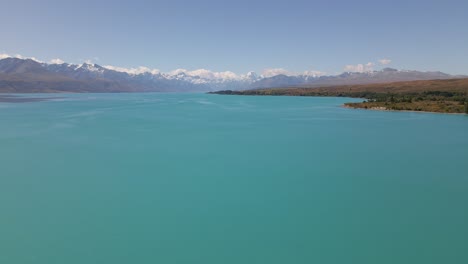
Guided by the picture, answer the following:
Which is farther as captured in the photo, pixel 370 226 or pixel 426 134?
pixel 426 134

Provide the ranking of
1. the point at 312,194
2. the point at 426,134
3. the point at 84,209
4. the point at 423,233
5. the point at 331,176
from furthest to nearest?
1. the point at 426,134
2. the point at 331,176
3. the point at 312,194
4. the point at 84,209
5. the point at 423,233

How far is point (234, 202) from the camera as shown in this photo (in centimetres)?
1323

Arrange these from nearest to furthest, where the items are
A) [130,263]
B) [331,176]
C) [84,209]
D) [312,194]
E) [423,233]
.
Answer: [130,263], [423,233], [84,209], [312,194], [331,176]

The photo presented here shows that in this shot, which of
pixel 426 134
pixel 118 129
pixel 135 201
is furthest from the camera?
pixel 118 129

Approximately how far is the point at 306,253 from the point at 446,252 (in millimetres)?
3786

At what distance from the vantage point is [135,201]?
13.3 metres

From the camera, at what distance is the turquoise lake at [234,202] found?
31.3 feet

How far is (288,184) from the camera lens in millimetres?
15484

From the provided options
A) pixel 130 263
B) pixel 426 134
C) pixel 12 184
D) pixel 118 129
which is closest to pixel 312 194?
pixel 130 263

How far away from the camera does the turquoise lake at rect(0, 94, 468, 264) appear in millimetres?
9547

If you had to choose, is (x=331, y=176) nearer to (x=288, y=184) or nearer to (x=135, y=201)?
(x=288, y=184)

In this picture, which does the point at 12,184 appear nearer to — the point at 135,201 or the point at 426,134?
the point at 135,201

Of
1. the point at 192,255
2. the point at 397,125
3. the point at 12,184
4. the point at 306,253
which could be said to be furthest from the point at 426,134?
the point at 12,184

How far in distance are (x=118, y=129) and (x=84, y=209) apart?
2246 centimetres
